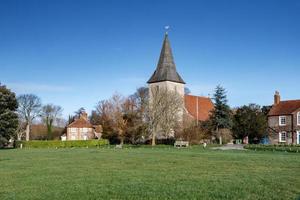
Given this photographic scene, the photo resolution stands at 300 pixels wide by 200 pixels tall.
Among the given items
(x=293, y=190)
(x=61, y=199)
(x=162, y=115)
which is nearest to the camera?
(x=61, y=199)

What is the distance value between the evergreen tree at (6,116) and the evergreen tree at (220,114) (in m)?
30.2

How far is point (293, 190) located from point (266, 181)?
1978mm

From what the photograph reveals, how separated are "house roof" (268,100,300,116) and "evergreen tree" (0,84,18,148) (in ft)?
135

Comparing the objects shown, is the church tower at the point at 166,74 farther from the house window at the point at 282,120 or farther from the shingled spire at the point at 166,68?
the house window at the point at 282,120

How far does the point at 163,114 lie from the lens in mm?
61562

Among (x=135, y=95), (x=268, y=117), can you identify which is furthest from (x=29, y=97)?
(x=268, y=117)

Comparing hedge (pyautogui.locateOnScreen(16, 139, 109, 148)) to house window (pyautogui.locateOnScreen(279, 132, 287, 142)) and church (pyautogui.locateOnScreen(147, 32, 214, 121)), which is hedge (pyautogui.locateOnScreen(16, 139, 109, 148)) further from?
house window (pyautogui.locateOnScreen(279, 132, 287, 142))

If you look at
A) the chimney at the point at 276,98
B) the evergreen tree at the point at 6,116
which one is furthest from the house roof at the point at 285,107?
the evergreen tree at the point at 6,116

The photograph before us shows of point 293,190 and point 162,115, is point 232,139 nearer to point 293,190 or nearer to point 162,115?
point 162,115

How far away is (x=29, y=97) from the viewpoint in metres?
95.1

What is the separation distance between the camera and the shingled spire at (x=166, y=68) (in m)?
71.7

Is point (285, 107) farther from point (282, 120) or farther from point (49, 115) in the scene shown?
point (49, 115)

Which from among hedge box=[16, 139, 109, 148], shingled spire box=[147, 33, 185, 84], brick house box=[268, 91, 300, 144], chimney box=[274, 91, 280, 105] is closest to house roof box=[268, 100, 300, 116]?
brick house box=[268, 91, 300, 144]

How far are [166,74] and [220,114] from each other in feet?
47.4
